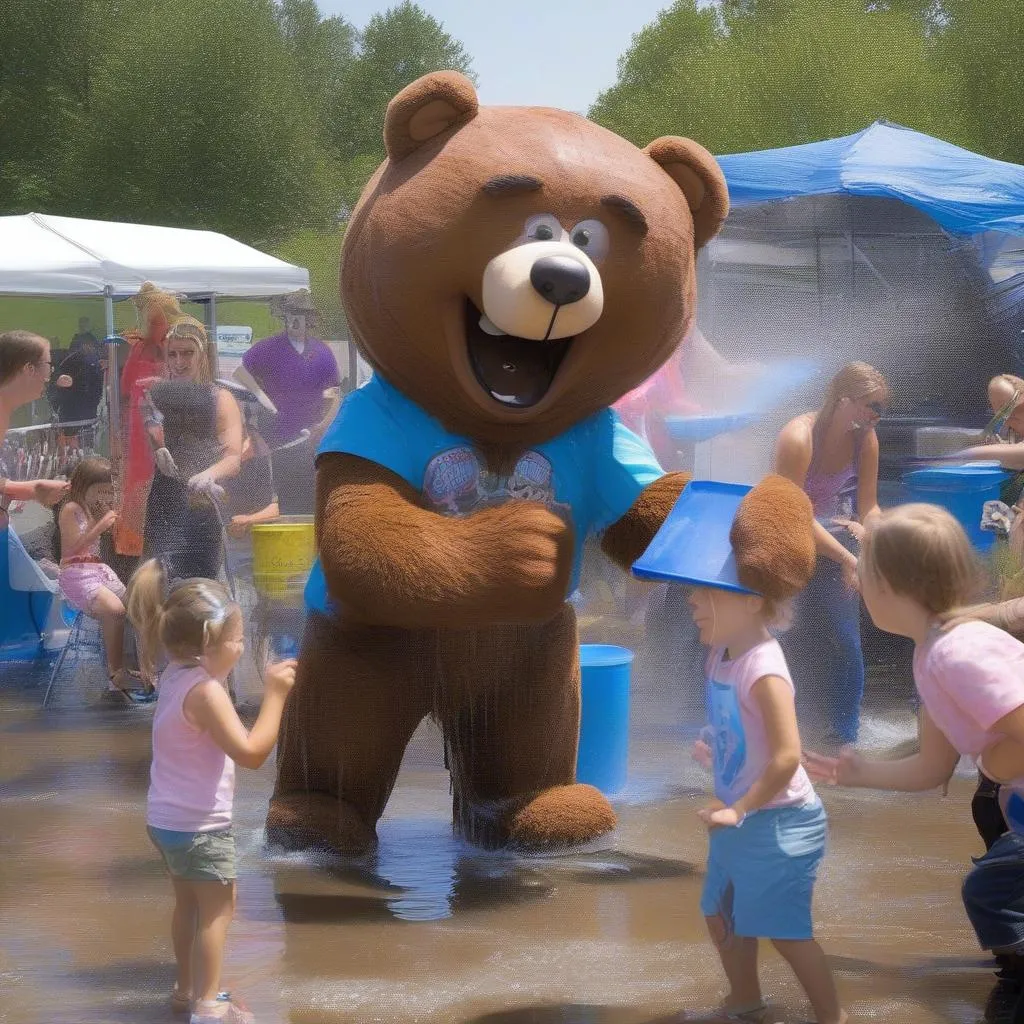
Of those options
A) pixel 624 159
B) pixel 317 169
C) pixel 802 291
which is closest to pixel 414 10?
pixel 317 169

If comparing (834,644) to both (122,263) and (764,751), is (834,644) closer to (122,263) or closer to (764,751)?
(764,751)

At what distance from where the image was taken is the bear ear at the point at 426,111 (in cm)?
431

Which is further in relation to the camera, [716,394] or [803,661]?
[716,394]

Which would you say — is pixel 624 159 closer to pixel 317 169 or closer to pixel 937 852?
pixel 937 852

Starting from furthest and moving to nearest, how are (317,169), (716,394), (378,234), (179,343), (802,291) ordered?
(317,169) → (802,291) → (716,394) → (179,343) → (378,234)

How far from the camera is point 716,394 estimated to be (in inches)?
274

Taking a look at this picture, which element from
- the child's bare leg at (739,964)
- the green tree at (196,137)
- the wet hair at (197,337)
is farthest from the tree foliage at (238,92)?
the child's bare leg at (739,964)

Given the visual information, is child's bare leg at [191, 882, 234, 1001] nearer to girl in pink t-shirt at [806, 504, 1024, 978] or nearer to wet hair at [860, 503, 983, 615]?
girl in pink t-shirt at [806, 504, 1024, 978]

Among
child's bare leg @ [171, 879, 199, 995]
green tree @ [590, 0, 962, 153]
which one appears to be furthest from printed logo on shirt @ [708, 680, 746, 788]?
green tree @ [590, 0, 962, 153]

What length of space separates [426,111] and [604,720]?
204 cm

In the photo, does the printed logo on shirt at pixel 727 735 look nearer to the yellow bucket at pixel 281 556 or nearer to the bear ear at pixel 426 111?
the bear ear at pixel 426 111

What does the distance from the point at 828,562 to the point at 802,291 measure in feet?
7.19

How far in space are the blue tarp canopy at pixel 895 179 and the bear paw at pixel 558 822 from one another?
4039mm

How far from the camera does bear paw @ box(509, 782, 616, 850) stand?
4.45 meters
